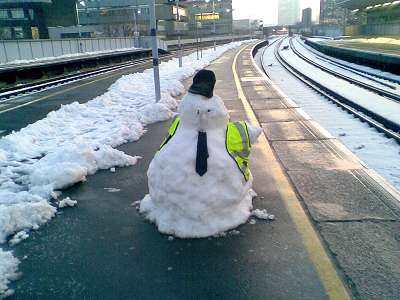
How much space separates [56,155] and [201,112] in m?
3.29

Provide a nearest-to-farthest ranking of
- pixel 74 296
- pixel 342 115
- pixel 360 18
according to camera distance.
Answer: pixel 74 296, pixel 342 115, pixel 360 18

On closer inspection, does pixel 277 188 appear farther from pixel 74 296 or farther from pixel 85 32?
pixel 85 32

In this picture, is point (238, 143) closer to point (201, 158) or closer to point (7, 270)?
point (201, 158)

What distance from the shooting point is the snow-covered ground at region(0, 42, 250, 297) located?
175 inches

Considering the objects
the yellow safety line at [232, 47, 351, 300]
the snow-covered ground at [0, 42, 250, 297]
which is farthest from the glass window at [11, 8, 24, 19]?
the yellow safety line at [232, 47, 351, 300]

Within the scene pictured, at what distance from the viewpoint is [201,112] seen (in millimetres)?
4102

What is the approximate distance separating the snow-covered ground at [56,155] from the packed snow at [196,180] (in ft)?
5.18

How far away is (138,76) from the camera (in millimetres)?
20391

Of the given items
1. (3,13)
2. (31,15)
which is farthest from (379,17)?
(3,13)

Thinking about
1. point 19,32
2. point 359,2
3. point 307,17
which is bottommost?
point 19,32

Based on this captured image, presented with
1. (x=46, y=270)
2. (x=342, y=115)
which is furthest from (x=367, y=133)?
(x=46, y=270)

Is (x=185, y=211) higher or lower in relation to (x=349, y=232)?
higher

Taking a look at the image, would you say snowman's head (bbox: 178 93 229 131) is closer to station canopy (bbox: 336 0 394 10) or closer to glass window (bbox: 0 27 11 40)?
station canopy (bbox: 336 0 394 10)

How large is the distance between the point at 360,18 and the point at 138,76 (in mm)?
84252
